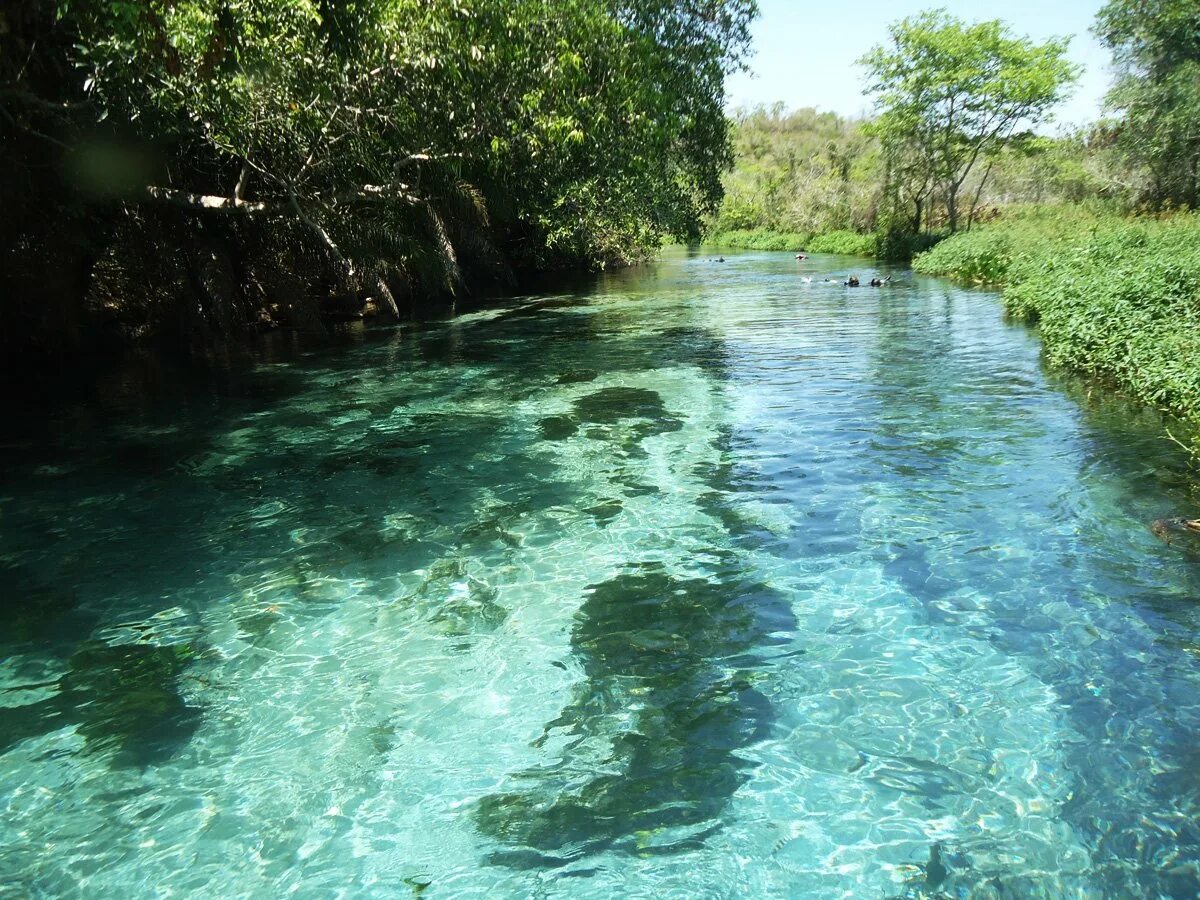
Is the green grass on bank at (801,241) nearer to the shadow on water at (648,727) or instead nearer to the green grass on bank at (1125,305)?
the green grass on bank at (1125,305)

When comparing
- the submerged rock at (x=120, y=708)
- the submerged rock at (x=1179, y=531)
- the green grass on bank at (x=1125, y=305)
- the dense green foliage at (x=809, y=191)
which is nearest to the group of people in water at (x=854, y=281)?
the green grass on bank at (x=1125, y=305)

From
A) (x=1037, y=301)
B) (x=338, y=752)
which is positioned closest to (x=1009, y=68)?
(x=1037, y=301)

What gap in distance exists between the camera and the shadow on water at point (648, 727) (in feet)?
12.9

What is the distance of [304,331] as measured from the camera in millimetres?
22719

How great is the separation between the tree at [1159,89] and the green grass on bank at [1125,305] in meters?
12.6

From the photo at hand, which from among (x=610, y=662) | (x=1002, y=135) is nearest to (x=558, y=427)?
(x=610, y=662)

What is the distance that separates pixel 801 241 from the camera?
65.2 metres

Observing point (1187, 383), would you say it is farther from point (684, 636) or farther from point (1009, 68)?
point (1009, 68)

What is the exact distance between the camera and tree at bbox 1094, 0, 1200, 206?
31469 mm

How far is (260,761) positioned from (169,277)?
17631mm

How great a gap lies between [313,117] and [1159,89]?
33257 mm

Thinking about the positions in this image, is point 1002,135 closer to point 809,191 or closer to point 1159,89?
point 1159,89

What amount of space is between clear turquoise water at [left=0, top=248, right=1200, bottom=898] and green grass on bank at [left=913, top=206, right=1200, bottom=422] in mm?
1054

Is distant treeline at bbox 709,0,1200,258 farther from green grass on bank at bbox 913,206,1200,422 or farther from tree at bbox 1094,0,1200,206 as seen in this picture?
green grass on bank at bbox 913,206,1200,422
